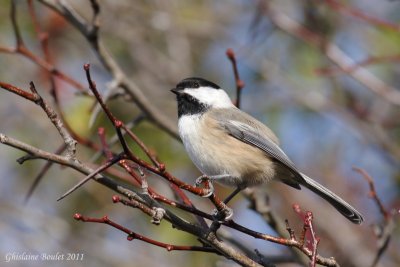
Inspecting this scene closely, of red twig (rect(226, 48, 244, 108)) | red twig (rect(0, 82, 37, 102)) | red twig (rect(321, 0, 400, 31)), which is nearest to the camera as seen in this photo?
red twig (rect(0, 82, 37, 102))

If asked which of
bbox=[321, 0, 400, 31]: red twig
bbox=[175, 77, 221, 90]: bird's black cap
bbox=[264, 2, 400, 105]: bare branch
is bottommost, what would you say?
bbox=[175, 77, 221, 90]: bird's black cap

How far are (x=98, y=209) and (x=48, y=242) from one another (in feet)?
1.57

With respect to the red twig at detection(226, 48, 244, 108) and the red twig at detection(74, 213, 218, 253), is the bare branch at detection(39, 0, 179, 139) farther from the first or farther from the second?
the red twig at detection(74, 213, 218, 253)

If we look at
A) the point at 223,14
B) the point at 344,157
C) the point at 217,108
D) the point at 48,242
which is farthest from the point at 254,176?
the point at 223,14

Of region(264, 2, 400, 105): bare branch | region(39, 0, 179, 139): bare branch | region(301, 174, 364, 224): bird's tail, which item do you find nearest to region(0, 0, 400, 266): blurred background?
region(264, 2, 400, 105): bare branch

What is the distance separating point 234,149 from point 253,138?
Answer: 0.14 meters

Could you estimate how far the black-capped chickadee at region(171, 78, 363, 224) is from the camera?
2805 mm

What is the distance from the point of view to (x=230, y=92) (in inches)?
215

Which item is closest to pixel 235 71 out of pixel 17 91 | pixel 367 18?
pixel 367 18

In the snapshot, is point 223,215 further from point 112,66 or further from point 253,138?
point 112,66

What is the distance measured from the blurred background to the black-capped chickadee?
72 cm

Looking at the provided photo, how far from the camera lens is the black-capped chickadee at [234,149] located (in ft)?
9.20

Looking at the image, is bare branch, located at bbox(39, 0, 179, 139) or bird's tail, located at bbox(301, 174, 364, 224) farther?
bare branch, located at bbox(39, 0, 179, 139)

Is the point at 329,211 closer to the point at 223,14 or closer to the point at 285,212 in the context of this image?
the point at 285,212
